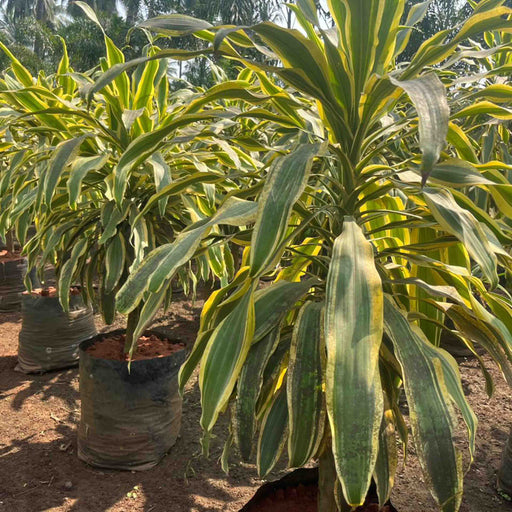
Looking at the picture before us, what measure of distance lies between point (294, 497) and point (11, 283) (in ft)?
12.0

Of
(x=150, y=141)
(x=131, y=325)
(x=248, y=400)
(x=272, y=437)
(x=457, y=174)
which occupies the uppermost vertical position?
(x=150, y=141)

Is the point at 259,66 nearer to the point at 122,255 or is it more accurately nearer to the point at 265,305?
the point at 265,305

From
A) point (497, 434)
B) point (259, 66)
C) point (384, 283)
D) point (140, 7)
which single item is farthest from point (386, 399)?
point (140, 7)

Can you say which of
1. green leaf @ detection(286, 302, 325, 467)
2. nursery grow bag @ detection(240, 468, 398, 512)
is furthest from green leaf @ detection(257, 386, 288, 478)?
nursery grow bag @ detection(240, 468, 398, 512)

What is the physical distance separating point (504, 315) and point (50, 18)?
36.7 meters

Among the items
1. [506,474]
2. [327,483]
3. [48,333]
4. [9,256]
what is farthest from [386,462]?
[9,256]

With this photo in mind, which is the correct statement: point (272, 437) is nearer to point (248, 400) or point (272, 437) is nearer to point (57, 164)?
point (248, 400)

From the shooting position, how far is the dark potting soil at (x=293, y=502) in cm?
126

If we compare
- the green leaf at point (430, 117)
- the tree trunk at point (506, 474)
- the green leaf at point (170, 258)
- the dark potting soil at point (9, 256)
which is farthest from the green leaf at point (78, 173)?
the dark potting soil at point (9, 256)

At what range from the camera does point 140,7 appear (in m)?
26.3

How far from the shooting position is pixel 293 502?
1306 millimetres

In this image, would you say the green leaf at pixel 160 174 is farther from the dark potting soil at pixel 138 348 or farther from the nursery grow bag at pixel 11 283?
the nursery grow bag at pixel 11 283

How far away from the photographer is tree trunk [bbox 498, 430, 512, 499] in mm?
1972

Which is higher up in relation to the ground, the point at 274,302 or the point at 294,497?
the point at 274,302
